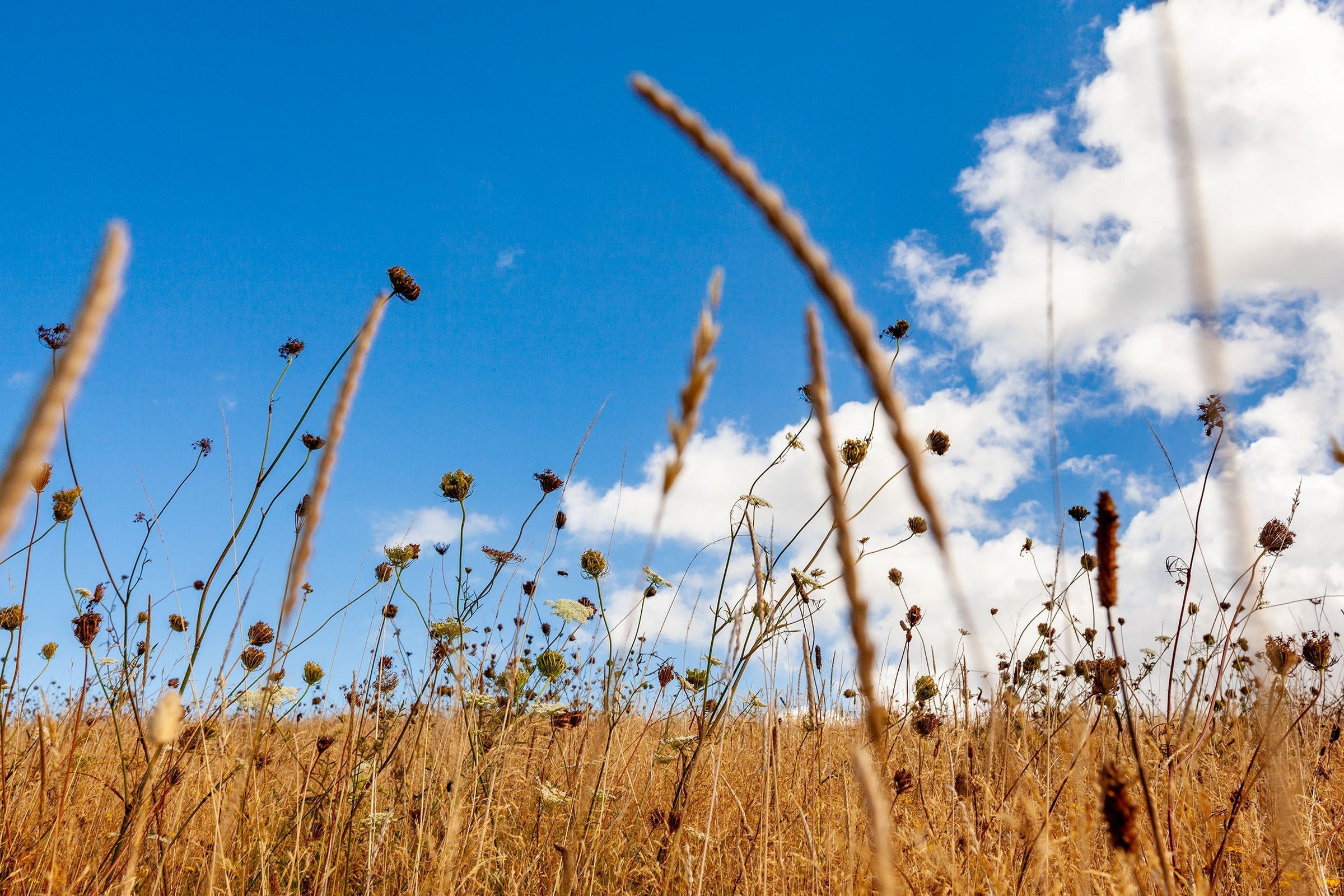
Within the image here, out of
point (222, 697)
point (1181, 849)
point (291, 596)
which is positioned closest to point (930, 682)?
point (1181, 849)

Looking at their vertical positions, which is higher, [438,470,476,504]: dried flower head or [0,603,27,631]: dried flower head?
[438,470,476,504]: dried flower head

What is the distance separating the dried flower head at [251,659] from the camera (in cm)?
286

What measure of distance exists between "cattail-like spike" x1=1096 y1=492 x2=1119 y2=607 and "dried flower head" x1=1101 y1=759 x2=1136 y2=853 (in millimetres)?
199

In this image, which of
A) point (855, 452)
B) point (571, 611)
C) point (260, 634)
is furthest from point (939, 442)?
point (260, 634)

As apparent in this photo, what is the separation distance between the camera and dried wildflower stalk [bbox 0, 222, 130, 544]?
27 cm

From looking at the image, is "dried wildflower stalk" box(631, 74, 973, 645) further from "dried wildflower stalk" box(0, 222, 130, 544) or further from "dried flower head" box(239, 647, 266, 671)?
"dried flower head" box(239, 647, 266, 671)

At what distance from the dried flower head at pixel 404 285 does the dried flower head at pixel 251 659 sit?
1.54m

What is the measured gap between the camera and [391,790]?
3320 millimetres

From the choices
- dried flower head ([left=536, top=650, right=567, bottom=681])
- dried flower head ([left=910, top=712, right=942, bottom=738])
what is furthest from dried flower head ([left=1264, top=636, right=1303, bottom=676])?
dried flower head ([left=536, top=650, right=567, bottom=681])

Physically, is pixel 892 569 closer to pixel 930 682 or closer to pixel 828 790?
pixel 930 682

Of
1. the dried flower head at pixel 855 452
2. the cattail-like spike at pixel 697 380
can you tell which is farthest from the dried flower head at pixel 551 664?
the cattail-like spike at pixel 697 380

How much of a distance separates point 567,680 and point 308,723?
527 centimetres

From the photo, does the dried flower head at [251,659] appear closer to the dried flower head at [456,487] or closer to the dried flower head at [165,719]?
the dried flower head at [456,487]

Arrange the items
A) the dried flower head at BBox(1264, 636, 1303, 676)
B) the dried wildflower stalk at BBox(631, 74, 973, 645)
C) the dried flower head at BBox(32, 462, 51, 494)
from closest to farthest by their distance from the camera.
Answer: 1. the dried wildflower stalk at BBox(631, 74, 973, 645)
2. the dried flower head at BBox(1264, 636, 1303, 676)
3. the dried flower head at BBox(32, 462, 51, 494)
